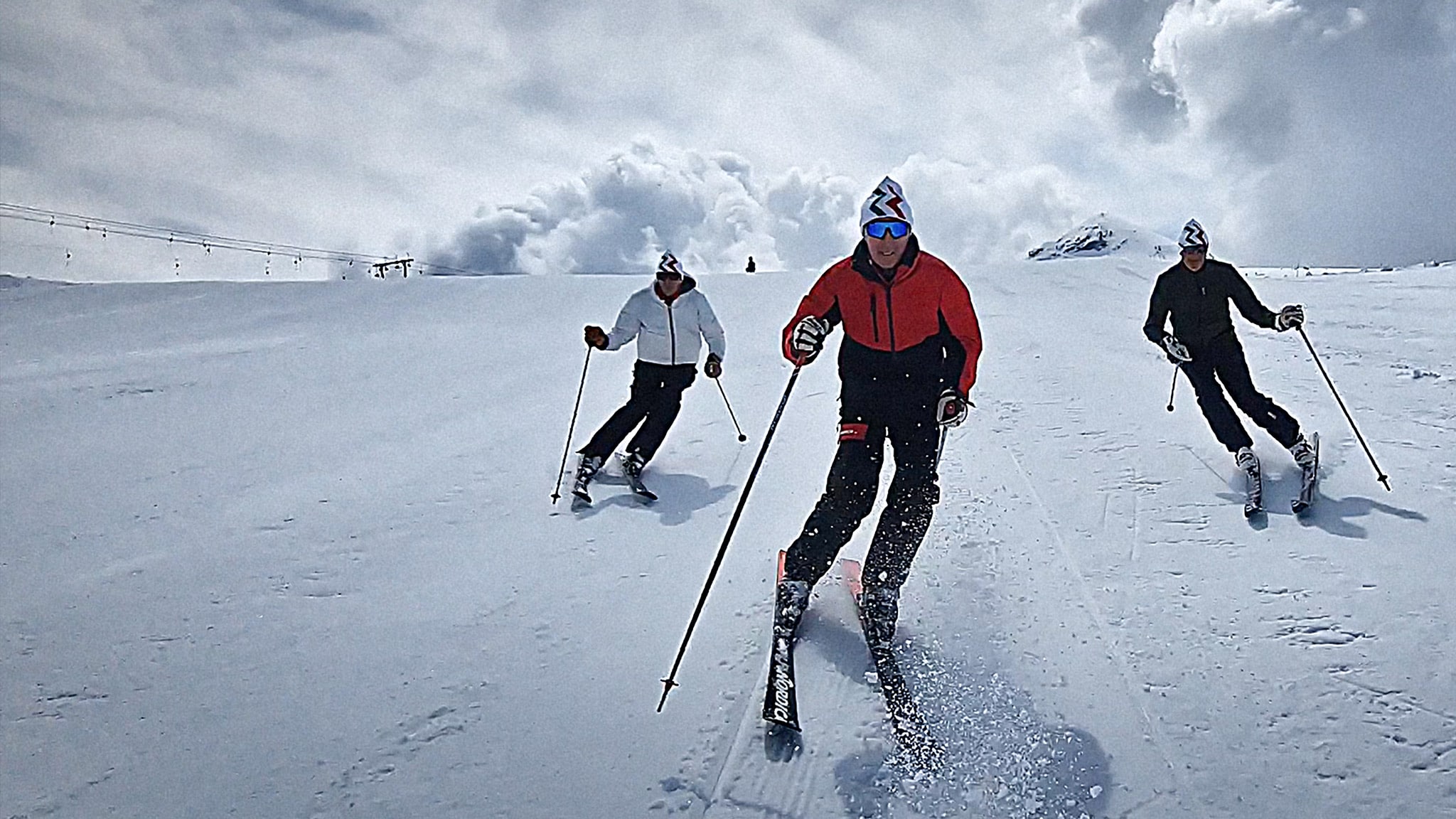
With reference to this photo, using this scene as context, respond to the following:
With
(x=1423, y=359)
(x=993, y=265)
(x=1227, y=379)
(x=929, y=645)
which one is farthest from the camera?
(x=993, y=265)

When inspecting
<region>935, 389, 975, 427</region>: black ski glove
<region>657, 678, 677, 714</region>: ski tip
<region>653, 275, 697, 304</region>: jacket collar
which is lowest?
<region>657, 678, 677, 714</region>: ski tip

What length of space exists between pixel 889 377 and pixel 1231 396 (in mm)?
3532

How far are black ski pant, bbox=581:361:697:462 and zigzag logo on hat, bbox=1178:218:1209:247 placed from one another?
3.83m

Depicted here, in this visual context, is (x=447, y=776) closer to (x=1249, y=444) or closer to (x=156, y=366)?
(x=1249, y=444)

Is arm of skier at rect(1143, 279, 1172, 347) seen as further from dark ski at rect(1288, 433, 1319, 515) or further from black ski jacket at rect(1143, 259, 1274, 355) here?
dark ski at rect(1288, 433, 1319, 515)

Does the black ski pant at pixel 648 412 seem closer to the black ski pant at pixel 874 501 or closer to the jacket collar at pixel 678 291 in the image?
the jacket collar at pixel 678 291

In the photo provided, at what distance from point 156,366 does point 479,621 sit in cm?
1073

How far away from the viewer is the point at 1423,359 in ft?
31.4

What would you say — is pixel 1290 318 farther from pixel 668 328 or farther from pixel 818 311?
pixel 668 328

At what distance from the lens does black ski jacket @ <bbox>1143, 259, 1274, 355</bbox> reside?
638 cm

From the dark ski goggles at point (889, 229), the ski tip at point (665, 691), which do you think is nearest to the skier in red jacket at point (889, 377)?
the dark ski goggles at point (889, 229)

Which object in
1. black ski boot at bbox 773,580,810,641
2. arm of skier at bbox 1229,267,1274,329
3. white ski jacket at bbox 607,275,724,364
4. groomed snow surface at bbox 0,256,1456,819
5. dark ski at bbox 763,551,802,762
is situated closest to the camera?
groomed snow surface at bbox 0,256,1456,819

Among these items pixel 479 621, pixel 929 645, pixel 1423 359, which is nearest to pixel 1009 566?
pixel 929 645

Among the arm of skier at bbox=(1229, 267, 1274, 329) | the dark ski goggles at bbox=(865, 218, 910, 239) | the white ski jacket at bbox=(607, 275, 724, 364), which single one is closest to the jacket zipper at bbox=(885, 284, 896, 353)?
the dark ski goggles at bbox=(865, 218, 910, 239)
